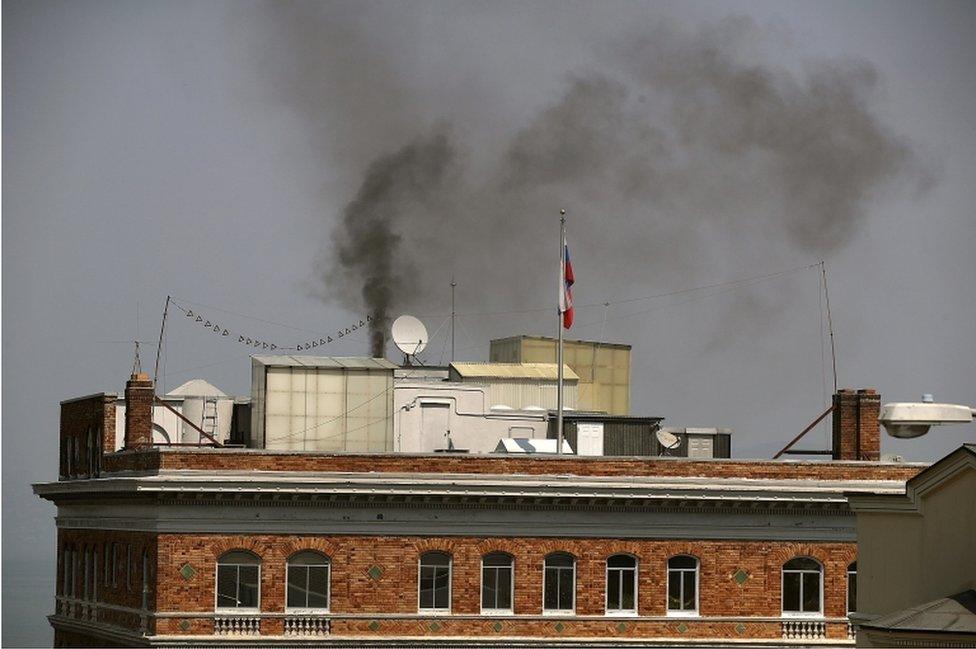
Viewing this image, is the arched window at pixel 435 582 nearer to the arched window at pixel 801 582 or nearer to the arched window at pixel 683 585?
the arched window at pixel 683 585

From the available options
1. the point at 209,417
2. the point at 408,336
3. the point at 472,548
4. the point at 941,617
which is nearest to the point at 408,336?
the point at 408,336

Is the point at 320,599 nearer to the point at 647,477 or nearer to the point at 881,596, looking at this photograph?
the point at 647,477

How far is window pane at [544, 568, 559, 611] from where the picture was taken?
64.8 metres

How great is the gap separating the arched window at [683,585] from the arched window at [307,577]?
922 cm

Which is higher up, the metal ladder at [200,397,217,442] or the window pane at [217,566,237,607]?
the metal ladder at [200,397,217,442]

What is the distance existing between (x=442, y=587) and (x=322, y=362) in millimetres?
9234

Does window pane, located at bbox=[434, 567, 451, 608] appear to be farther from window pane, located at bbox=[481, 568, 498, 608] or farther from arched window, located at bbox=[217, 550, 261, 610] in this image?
arched window, located at bbox=[217, 550, 261, 610]

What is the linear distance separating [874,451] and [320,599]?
1645 centimetres

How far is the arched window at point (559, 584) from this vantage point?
212ft

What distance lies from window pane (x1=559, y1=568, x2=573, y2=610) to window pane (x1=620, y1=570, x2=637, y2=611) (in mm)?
1389

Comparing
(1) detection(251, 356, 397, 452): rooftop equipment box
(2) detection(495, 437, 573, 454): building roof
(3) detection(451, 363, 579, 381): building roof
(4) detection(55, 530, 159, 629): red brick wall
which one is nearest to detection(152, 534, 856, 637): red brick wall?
(4) detection(55, 530, 159, 629): red brick wall

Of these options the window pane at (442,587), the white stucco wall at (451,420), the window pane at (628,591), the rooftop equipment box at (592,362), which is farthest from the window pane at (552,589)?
the rooftop equipment box at (592,362)

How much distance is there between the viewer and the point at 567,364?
271 feet

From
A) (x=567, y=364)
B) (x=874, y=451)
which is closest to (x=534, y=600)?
(x=874, y=451)
